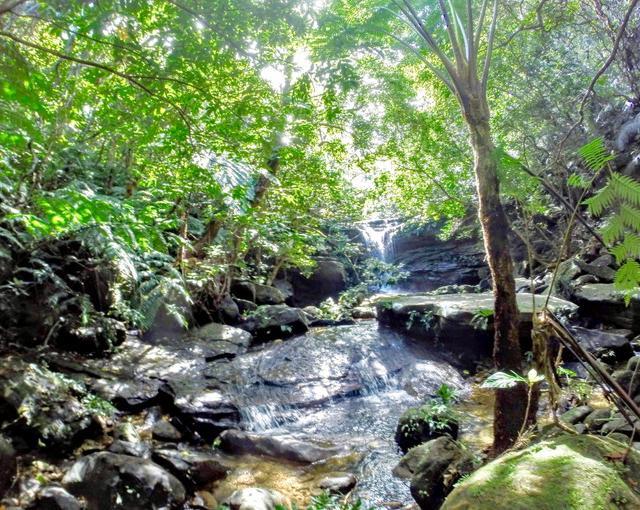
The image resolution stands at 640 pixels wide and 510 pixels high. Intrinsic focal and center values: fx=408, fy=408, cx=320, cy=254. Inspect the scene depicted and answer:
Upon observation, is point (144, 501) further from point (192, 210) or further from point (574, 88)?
point (574, 88)

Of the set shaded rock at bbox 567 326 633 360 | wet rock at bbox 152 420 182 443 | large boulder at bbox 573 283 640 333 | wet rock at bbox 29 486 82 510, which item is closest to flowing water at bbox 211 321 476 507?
wet rock at bbox 152 420 182 443

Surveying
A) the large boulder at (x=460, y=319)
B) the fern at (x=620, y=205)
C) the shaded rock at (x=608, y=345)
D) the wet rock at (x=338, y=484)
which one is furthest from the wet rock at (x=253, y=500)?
the shaded rock at (x=608, y=345)

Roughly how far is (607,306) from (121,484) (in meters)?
9.73

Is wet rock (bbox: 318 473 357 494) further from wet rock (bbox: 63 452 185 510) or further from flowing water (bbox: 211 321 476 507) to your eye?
wet rock (bbox: 63 452 185 510)

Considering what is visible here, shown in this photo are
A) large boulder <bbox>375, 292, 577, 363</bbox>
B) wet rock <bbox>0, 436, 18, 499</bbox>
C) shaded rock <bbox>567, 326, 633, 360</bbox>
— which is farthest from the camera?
large boulder <bbox>375, 292, 577, 363</bbox>

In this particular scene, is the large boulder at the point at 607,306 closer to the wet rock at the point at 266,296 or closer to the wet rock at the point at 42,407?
the wet rock at the point at 266,296

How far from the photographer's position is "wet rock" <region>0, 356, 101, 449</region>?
3895mm

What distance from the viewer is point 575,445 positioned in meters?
2.27

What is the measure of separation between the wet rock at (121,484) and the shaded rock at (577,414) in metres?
4.18

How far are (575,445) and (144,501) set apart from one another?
324 centimetres

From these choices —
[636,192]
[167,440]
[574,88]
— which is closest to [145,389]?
[167,440]

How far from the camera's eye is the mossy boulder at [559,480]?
1897 millimetres

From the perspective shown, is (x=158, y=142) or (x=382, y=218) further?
(x=382, y=218)

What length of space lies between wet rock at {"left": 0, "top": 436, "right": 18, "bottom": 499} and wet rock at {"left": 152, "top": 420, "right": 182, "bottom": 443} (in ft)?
5.47
